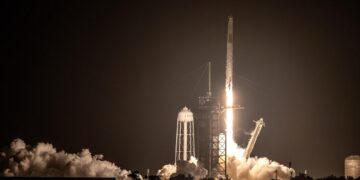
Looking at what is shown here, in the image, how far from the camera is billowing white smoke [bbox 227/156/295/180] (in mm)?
74312

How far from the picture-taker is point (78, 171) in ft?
245

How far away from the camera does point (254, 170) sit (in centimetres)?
7550

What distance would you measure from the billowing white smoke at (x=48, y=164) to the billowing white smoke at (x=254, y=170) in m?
10.2

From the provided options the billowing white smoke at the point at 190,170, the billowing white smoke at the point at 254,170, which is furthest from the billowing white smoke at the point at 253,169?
the billowing white smoke at the point at 190,170

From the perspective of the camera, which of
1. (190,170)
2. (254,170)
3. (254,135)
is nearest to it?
(190,170)

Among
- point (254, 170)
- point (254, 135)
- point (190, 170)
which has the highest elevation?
point (254, 135)

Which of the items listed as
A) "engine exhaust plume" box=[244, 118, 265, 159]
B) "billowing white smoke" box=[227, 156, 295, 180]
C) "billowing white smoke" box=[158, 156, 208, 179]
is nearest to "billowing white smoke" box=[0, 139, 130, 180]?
"billowing white smoke" box=[158, 156, 208, 179]

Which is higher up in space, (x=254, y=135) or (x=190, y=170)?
(x=254, y=135)

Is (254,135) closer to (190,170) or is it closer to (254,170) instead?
(254,170)

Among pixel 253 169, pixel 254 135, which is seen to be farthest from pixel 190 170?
pixel 254 135

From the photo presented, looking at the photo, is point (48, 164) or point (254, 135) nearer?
point (48, 164)

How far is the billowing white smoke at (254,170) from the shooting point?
74.3 m

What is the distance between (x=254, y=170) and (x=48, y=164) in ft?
63.7

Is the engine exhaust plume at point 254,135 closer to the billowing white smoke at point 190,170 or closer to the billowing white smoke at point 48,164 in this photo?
the billowing white smoke at point 190,170
